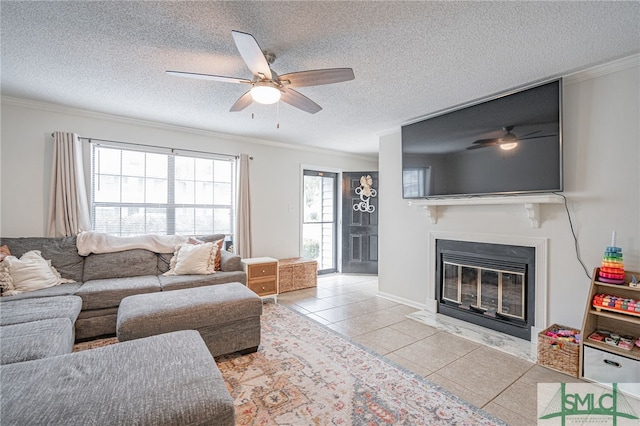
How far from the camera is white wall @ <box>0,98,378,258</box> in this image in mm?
3117

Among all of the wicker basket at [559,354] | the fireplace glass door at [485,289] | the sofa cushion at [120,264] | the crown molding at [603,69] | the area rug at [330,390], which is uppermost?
the crown molding at [603,69]

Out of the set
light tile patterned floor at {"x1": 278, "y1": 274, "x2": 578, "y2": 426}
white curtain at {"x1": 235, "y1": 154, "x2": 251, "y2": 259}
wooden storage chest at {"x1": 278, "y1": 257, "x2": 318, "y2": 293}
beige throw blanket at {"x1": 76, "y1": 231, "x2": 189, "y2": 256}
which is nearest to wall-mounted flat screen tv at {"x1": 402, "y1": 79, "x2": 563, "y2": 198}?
light tile patterned floor at {"x1": 278, "y1": 274, "x2": 578, "y2": 426}

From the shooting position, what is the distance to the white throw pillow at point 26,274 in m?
2.61

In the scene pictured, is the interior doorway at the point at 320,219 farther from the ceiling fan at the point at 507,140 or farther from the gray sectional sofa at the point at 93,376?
the gray sectional sofa at the point at 93,376

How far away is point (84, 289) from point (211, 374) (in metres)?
2.20

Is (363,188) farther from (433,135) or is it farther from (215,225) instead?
(215,225)

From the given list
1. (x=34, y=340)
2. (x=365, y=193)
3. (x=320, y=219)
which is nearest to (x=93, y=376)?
Result: (x=34, y=340)

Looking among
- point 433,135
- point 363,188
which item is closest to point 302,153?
point 363,188

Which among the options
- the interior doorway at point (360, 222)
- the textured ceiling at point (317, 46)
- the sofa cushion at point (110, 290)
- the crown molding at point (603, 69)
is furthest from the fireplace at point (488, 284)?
the sofa cushion at point (110, 290)

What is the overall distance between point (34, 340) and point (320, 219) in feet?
14.8

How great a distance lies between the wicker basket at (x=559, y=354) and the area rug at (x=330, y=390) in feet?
3.20

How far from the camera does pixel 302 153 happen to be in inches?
209

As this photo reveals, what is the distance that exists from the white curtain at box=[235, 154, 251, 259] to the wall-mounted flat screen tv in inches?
96.4

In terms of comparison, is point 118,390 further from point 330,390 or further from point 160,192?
point 160,192
